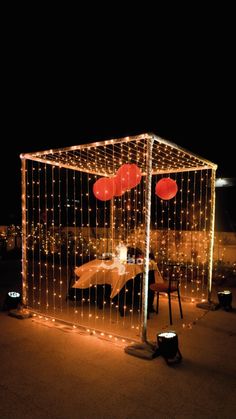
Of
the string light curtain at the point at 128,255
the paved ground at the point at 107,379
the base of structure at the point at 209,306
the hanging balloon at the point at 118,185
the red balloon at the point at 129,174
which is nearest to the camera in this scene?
the paved ground at the point at 107,379

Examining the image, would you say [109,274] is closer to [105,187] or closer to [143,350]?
[105,187]

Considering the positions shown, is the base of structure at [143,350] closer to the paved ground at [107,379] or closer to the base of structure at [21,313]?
the paved ground at [107,379]

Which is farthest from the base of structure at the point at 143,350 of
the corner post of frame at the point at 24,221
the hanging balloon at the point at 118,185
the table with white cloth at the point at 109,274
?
the hanging balloon at the point at 118,185

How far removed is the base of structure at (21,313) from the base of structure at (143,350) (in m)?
1.76

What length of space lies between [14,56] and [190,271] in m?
5.69

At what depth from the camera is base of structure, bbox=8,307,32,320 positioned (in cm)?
434

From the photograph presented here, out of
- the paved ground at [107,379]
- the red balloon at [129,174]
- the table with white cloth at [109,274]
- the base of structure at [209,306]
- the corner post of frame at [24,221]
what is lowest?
the base of structure at [209,306]

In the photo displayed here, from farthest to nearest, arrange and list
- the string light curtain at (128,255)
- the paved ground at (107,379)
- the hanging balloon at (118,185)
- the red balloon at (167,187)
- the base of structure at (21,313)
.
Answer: the red balloon at (167,187), the hanging balloon at (118,185), the base of structure at (21,313), the string light curtain at (128,255), the paved ground at (107,379)

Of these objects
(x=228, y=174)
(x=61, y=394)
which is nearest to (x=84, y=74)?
(x=61, y=394)

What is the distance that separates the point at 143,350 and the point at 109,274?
1524 millimetres

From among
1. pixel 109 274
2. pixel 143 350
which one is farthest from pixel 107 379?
pixel 109 274

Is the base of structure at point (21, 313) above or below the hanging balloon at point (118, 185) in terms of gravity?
below

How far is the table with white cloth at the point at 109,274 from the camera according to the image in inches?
172

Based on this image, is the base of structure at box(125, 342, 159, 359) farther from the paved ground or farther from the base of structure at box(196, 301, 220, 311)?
the base of structure at box(196, 301, 220, 311)
